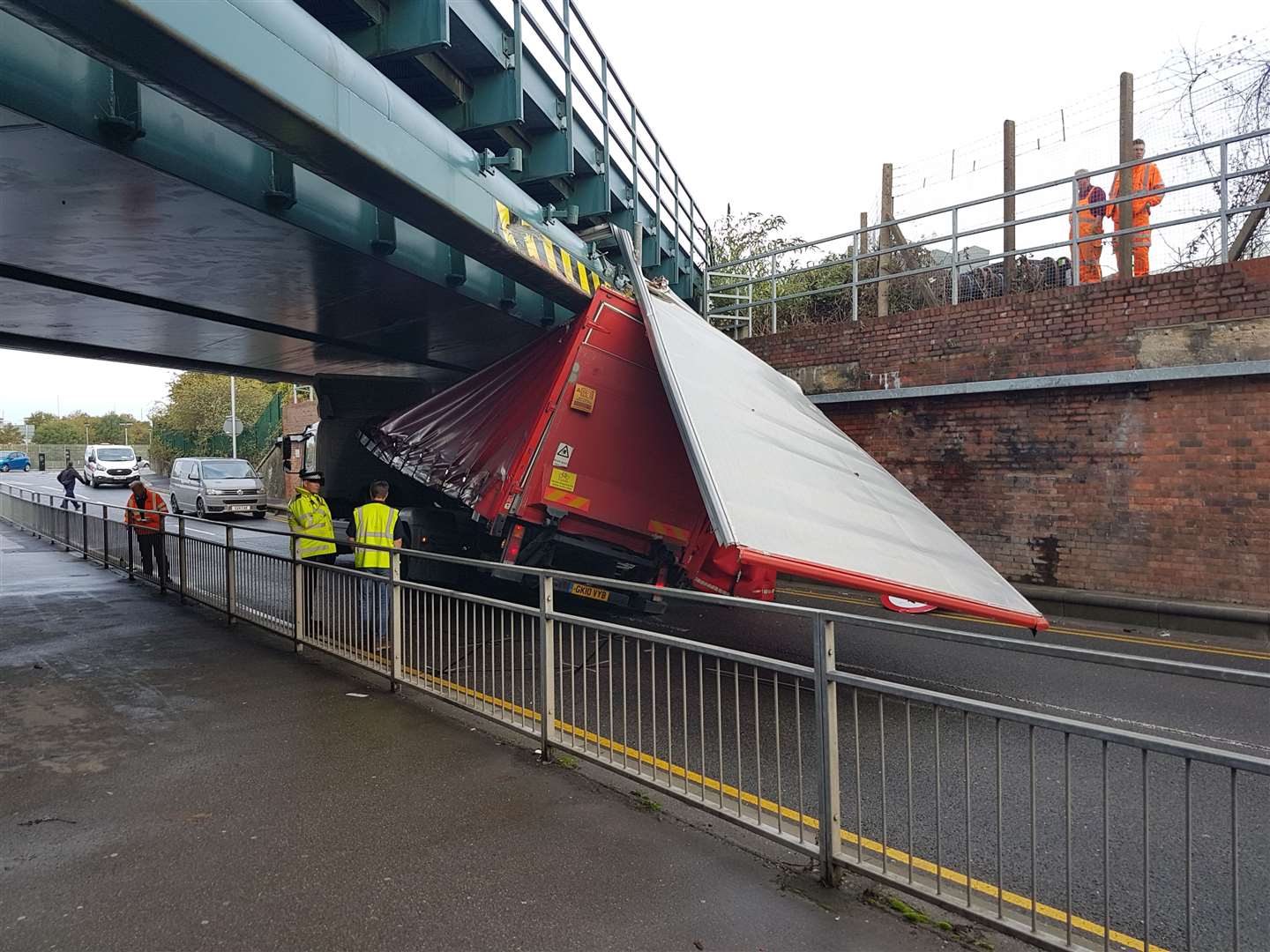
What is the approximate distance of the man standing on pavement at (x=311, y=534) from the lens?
6.97 meters

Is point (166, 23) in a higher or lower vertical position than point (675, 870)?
higher

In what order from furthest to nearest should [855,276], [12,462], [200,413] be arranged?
[12,462] < [200,413] < [855,276]

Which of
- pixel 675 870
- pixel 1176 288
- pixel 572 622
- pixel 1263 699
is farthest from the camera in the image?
pixel 1176 288

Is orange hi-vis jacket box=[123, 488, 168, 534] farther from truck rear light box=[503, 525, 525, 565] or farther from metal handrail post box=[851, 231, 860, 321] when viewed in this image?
metal handrail post box=[851, 231, 860, 321]

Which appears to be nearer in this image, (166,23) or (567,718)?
(166,23)

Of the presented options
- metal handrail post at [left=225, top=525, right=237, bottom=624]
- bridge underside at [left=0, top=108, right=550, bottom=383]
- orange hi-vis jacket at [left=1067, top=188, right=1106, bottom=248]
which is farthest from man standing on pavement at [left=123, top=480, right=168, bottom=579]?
orange hi-vis jacket at [left=1067, top=188, right=1106, bottom=248]

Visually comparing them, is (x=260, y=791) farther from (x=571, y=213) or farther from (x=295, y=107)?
(x=571, y=213)

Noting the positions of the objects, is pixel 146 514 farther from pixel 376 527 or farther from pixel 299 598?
pixel 376 527

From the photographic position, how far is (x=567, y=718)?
210 inches

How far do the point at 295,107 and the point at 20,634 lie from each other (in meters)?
6.90

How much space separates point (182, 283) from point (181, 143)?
337 cm

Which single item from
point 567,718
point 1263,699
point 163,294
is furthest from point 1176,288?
point 163,294

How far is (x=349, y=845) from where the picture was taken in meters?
3.65

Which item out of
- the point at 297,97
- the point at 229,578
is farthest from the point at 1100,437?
the point at 229,578
